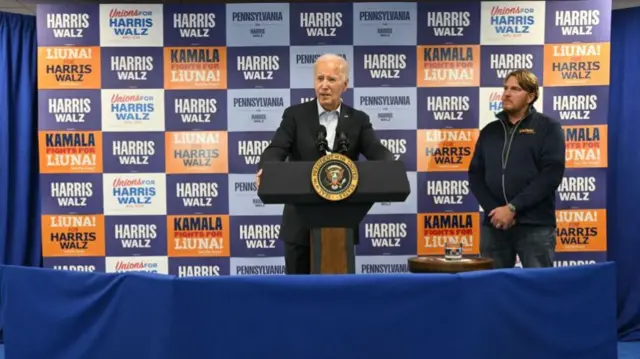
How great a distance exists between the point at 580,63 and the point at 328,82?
2.00 m

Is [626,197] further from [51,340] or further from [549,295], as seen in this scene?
[51,340]

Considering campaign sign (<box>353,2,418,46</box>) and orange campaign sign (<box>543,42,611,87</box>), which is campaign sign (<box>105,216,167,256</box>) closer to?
campaign sign (<box>353,2,418,46</box>)

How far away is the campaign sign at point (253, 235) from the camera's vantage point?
3.31 metres

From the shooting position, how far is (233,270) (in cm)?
330

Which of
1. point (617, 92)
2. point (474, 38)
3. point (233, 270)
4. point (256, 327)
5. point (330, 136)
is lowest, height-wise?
point (233, 270)

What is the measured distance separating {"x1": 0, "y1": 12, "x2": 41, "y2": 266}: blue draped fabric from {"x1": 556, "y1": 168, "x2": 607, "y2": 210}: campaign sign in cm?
336

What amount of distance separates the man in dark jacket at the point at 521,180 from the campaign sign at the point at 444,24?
791 mm

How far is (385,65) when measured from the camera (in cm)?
328

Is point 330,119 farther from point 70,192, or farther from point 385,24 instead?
point 70,192

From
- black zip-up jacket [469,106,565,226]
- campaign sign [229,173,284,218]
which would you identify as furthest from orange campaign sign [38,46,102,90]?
black zip-up jacket [469,106,565,226]

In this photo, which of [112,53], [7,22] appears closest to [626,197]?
[112,53]

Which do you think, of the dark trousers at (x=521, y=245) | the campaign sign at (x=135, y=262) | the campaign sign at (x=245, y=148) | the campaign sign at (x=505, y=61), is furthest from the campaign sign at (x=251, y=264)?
the campaign sign at (x=505, y=61)

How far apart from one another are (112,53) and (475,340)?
8.77 ft

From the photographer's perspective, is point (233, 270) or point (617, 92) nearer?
point (233, 270)
